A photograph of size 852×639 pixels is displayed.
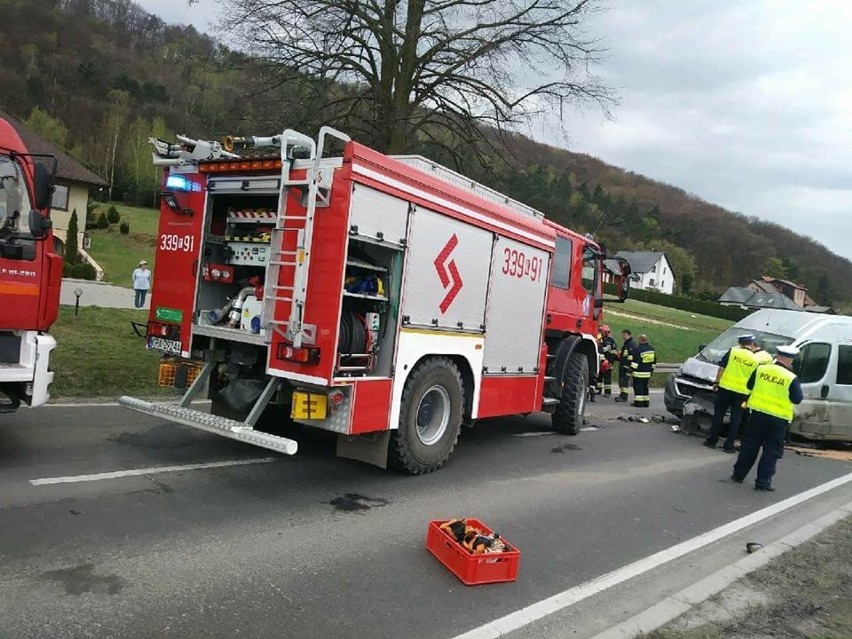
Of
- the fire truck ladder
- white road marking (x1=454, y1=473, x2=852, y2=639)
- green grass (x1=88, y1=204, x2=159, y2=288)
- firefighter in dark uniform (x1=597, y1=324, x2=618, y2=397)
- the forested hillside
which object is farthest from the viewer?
the forested hillside

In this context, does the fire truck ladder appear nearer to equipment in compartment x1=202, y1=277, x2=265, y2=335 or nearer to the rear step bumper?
equipment in compartment x1=202, y1=277, x2=265, y2=335

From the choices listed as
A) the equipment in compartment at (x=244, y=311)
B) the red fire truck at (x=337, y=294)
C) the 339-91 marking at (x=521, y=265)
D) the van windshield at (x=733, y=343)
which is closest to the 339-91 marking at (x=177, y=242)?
the red fire truck at (x=337, y=294)

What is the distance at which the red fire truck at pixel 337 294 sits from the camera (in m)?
5.43

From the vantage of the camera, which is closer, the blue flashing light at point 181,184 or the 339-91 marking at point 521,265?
the blue flashing light at point 181,184

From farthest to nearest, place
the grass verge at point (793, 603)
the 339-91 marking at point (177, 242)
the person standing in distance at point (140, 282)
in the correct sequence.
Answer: the person standing in distance at point (140, 282)
the 339-91 marking at point (177, 242)
the grass verge at point (793, 603)

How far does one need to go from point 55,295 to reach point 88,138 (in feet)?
251

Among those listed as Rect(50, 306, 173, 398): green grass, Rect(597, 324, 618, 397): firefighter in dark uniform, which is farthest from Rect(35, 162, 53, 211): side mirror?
Rect(597, 324, 618, 397): firefighter in dark uniform

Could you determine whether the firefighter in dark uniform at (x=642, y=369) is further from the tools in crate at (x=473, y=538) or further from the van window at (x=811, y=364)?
the tools in crate at (x=473, y=538)

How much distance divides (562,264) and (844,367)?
537 cm

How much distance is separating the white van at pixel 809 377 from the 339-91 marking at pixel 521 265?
4.59 meters

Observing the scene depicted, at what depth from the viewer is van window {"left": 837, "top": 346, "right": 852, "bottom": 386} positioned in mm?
10961

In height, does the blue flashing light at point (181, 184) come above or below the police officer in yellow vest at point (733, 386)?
above

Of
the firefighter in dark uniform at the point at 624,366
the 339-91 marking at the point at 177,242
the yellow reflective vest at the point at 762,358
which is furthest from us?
the firefighter in dark uniform at the point at 624,366

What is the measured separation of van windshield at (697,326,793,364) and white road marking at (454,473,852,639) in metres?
4.65
